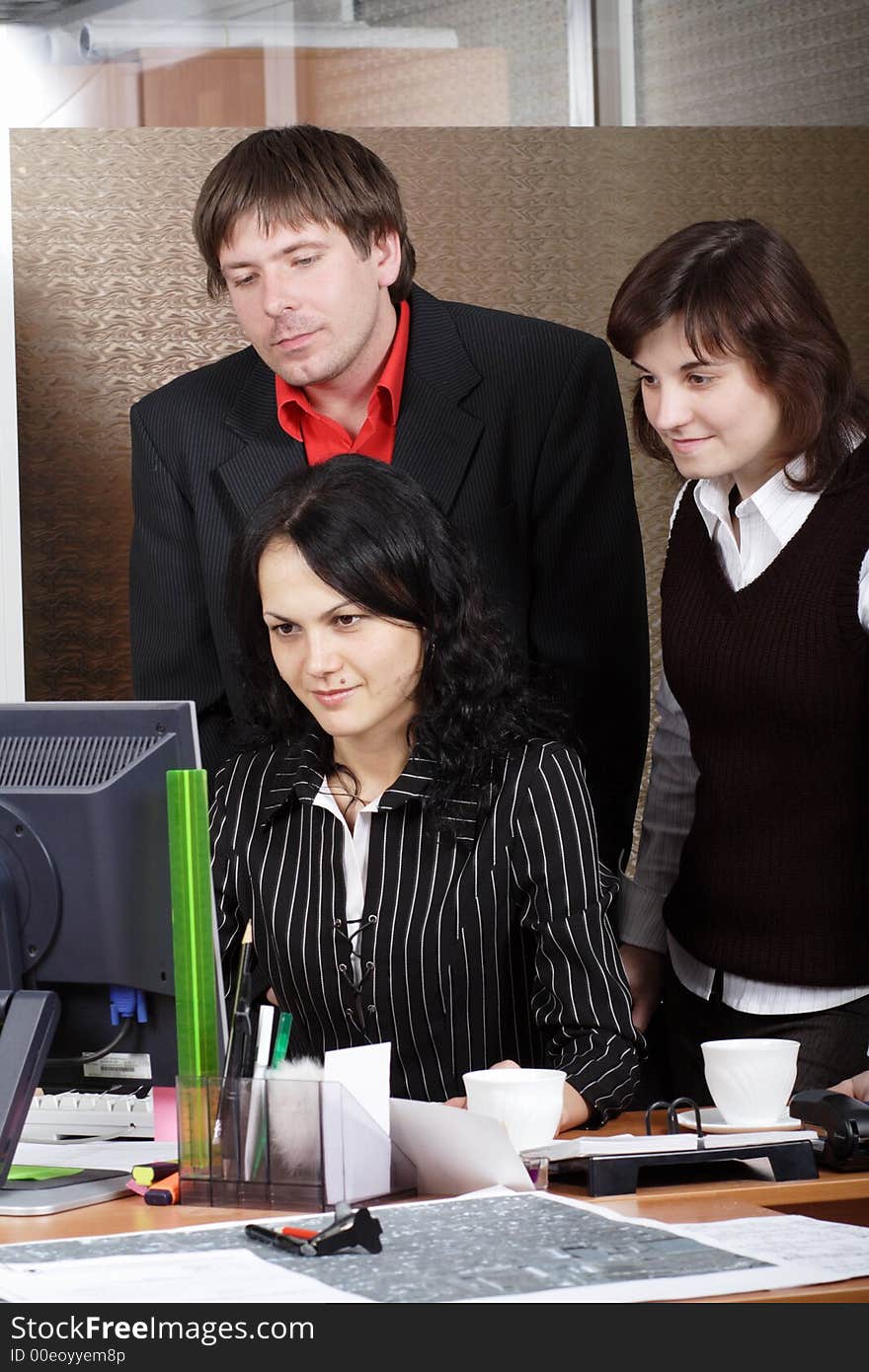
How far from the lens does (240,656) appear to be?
1967mm

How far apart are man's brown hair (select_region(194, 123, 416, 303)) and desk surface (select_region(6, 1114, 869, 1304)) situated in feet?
3.80

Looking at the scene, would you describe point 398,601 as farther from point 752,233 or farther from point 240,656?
point 752,233

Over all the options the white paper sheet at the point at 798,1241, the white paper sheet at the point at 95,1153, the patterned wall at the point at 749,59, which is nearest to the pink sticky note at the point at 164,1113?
the white paper sheet at the point at 95,1153

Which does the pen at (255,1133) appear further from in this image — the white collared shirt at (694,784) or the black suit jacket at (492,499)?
the black suit jacket at (492,499)

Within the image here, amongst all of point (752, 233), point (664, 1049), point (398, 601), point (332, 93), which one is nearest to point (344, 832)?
point (398, 601)

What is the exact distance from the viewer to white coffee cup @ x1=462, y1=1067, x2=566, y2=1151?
4.24ft

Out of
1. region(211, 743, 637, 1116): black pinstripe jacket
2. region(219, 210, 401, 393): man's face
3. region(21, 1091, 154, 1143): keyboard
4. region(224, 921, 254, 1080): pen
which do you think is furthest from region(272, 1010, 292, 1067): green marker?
region(219, 210, 401, 393): man's face

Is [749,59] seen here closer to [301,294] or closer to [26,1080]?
[301,294]

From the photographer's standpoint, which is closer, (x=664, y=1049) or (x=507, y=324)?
(x=664, y=1049)

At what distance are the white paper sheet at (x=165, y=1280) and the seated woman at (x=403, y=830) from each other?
671mm

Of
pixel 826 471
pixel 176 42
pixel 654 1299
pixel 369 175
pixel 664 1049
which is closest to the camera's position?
pixel 654 1299

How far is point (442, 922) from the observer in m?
1.71

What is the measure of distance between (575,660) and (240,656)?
16.5 inches

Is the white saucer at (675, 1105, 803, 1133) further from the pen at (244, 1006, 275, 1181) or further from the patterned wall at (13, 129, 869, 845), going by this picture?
the patterned wall at (13, 129, 869, 845)
